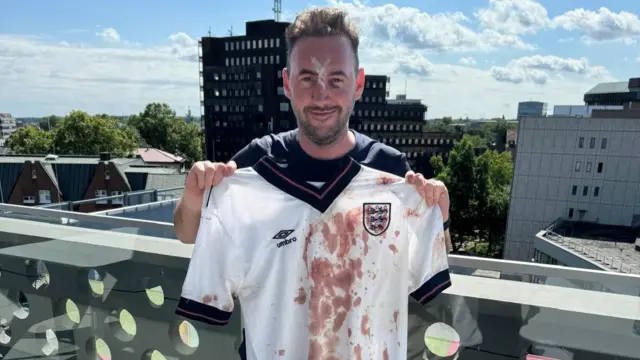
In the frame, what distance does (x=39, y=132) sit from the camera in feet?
127

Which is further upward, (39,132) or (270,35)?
(270,35)

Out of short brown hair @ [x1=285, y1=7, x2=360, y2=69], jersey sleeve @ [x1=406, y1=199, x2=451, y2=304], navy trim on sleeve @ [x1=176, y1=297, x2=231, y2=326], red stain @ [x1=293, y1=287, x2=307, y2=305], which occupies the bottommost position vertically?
navy trim on sleeve @ [x1=176, y1=297, x2=231, y2=326]

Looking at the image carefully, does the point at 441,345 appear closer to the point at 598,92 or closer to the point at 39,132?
the point at 39,132

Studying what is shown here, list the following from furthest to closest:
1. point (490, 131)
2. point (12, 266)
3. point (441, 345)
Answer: point (490, 131) → point (12, 266) → point (441, 345)

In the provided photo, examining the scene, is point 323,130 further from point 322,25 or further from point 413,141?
point 413,141

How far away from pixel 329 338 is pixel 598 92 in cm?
7520

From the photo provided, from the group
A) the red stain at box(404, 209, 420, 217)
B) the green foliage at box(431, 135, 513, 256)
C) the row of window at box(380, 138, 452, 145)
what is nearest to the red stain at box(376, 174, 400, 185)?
the red stain at box(404, 209, 420, 217)

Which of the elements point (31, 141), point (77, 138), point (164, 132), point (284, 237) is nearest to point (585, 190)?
point (284, 237)

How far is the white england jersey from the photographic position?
146cm

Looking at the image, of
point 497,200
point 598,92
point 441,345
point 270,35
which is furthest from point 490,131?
point 441,345

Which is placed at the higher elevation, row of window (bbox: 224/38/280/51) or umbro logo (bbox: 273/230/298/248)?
row of window (bbox: 224/38/280/51)

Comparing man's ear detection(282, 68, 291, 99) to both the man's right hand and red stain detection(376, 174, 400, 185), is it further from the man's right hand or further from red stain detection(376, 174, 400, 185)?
red stain detection(376, 174, 400, 185)

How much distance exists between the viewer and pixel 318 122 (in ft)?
4.92

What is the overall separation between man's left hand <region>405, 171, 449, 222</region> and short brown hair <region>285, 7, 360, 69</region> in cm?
49
